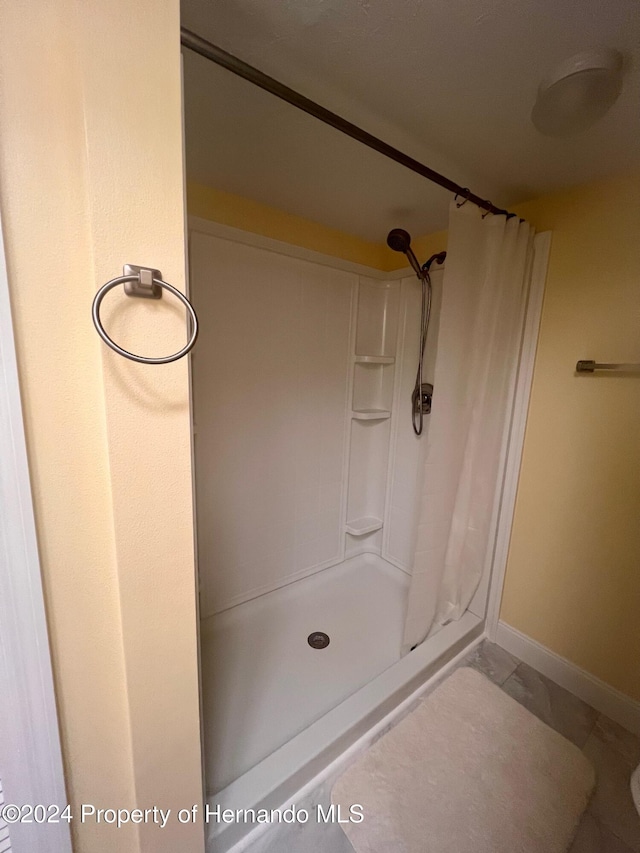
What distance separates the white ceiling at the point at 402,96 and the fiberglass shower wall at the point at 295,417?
412 mm

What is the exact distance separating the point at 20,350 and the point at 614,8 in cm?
123

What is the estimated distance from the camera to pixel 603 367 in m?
1.21

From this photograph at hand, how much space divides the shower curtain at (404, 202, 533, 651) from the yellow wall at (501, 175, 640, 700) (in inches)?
5.5

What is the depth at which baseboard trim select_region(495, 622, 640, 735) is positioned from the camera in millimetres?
1269

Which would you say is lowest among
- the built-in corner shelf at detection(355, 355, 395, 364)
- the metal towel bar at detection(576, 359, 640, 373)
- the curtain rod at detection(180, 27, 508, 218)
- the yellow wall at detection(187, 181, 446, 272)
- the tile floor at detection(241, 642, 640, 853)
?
Answer: the tile floor at detection(241, 642, 640, 853)

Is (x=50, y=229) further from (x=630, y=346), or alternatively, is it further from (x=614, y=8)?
(x=630, y=346)

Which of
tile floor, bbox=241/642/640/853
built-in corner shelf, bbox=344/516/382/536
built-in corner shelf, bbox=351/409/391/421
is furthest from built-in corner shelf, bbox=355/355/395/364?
tile floor, bbox=241/642/640/853

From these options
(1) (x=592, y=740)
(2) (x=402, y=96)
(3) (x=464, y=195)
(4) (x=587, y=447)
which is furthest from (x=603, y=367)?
(1) (x=592, y=740)

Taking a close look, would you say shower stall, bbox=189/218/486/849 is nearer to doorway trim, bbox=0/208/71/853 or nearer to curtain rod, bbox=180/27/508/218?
doorway trim, bbox=0/208/71/853

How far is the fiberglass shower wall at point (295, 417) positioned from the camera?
152 centimetres

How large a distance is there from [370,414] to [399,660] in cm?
123

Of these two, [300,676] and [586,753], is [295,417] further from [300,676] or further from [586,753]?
[586,753]

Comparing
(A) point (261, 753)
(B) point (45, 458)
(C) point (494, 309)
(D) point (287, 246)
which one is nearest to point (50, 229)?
(B) point (45, 458)

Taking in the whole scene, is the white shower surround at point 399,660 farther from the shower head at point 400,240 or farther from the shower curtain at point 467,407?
the shower head at point 400,240
